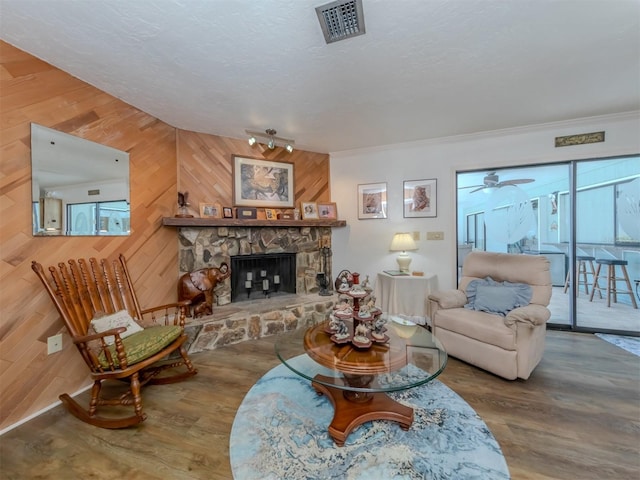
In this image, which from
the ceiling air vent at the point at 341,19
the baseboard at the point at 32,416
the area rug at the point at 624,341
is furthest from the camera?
the area rug at the point at 624,341

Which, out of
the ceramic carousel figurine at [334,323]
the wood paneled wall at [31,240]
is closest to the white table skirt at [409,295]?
Result: the ceramic carousel figurine at [334,323]

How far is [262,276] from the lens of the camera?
3.75 metres

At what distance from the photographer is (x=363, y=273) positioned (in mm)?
4043

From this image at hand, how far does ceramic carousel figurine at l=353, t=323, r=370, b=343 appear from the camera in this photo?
1.71 metres

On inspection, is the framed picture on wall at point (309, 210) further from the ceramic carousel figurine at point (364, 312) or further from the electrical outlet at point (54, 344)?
the electrical outlet at point (54, 344)

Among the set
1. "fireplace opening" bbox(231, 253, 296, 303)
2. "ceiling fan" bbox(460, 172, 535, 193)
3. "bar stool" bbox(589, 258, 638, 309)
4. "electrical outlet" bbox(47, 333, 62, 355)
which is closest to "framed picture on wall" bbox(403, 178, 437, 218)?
"ceiling fan" bbox(460, 172, 535, 193)

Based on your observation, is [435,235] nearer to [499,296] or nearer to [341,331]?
[499,296]

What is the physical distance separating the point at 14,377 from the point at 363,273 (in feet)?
11.6

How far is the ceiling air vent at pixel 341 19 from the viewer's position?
4.83 feet

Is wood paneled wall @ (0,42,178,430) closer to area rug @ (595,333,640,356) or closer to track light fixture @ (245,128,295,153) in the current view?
track light fixture @ (245,128,295,153)

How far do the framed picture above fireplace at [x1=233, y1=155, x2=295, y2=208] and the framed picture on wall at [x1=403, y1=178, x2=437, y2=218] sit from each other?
5.43 ft

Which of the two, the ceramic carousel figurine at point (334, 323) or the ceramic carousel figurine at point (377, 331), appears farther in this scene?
the ceramic carousel figurine at point (334, 323)

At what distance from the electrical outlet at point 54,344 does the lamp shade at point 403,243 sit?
3.41 metres

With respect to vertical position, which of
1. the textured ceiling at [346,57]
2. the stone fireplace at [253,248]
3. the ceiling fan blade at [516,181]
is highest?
the textured ceiling at [346,57]
